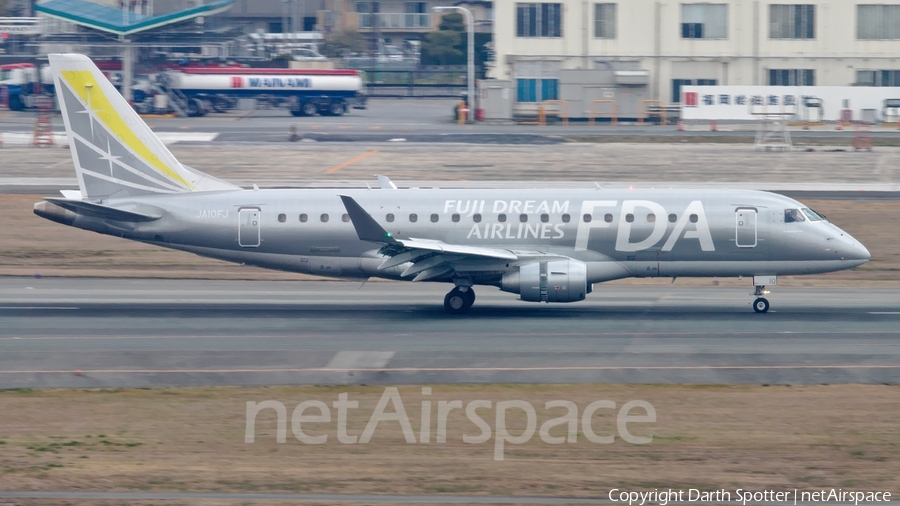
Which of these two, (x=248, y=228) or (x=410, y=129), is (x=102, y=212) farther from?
(x=410, y=129)

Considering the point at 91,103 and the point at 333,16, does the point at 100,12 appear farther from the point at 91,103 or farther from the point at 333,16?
the point at 91,103

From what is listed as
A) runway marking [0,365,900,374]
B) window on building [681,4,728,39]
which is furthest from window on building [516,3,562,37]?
runway marking [0,365,900,374]

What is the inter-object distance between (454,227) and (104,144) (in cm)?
1052

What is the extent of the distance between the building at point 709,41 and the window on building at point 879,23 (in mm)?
82

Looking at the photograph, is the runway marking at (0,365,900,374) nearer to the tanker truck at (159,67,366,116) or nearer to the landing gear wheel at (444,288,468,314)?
the landing gear wheel at (444,288,468,314)

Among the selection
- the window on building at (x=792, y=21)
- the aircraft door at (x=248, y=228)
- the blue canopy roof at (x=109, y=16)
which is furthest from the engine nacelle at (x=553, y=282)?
the blue canopy roof at (x=109, y=16)

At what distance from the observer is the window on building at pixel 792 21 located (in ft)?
277

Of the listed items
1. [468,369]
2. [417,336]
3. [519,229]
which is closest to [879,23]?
[519,229]

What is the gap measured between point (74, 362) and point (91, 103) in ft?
34.1

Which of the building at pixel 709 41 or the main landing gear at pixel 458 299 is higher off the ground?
the building at pixel 709 41

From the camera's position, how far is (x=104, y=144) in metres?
30.0

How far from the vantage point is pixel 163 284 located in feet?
111

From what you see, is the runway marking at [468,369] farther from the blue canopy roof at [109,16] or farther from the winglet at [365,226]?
the blue canopy roof at [109,16]

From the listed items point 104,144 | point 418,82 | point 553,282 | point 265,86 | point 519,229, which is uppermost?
point 418,82
